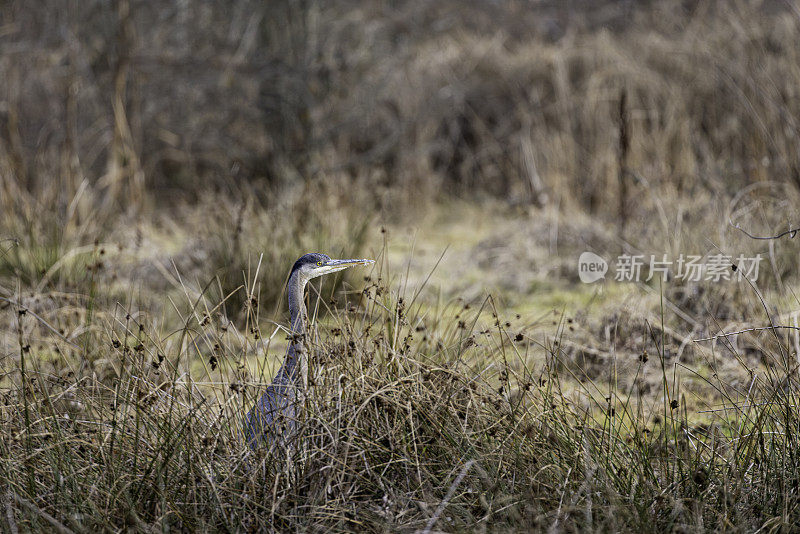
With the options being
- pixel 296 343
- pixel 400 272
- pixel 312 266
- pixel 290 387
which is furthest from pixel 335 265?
pixel 400 272

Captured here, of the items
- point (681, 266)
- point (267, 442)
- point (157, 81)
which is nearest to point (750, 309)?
point (681, 266)

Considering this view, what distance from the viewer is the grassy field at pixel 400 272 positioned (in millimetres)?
2131

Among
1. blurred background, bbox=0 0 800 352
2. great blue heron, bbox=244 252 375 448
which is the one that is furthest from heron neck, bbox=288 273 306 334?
blurred background, bbox=0 0 800 352

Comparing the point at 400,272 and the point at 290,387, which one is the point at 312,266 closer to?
the point at 290,387

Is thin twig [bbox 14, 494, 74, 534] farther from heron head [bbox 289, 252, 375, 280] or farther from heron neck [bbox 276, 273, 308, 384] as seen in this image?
heron head [bbox 289, 252, 375, 280]

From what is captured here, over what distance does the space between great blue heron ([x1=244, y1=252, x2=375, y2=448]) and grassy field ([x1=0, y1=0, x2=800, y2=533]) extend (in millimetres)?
51

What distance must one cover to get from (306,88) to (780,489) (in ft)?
19.6

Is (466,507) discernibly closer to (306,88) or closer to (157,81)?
(306,88)

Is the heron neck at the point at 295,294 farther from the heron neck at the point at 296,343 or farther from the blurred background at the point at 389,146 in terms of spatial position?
the blurred background at the point at 389,146

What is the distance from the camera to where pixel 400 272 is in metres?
4.77

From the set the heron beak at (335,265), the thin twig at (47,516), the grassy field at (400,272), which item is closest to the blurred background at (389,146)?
the grassy field at (400,272)

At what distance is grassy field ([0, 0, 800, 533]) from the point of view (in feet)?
6.99

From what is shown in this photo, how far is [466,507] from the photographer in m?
2.16

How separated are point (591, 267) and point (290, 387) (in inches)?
130
